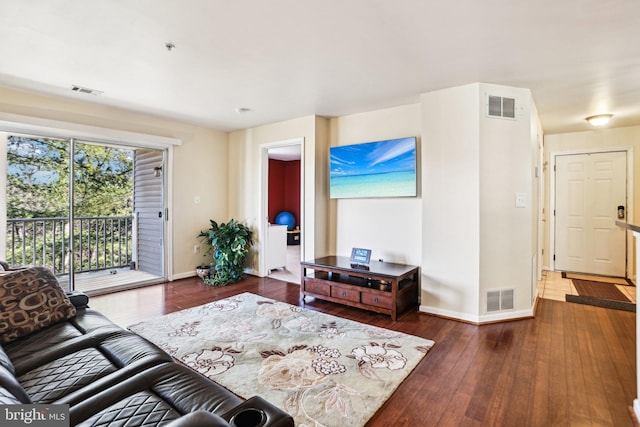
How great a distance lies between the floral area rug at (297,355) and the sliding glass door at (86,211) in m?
2.16

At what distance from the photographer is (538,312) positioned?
135 inches

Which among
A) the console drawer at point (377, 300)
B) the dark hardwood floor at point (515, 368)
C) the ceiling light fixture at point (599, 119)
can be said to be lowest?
the dark hardwood floor at point (515, 368)

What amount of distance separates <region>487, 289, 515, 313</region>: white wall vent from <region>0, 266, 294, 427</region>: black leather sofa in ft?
9.13

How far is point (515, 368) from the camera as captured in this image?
Result: 226 cm

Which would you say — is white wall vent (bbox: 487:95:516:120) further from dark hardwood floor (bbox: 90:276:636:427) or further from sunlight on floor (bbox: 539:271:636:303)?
sunlight on floor (bbox: 539:271:636:303)

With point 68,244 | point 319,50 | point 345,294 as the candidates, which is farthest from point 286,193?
point 319,50

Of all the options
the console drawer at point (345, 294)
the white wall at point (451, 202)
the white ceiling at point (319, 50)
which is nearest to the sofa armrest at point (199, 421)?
the white ceiling at point (319, 50)

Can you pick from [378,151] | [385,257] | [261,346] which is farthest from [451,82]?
[261,346]

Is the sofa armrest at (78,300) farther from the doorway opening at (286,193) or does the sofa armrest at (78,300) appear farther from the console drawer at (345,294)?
the doorway opening at (286,193)

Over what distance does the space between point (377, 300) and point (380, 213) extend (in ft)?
3.91

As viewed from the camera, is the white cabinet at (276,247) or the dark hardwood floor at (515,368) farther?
the white cabinet at (276,247)

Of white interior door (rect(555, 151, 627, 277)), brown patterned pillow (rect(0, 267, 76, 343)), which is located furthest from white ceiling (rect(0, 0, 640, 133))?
brown patterned pillow (rect(0, 267, 76, 343))

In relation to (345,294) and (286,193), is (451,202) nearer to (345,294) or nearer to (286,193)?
(345,294)

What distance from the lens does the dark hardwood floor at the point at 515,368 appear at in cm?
177
